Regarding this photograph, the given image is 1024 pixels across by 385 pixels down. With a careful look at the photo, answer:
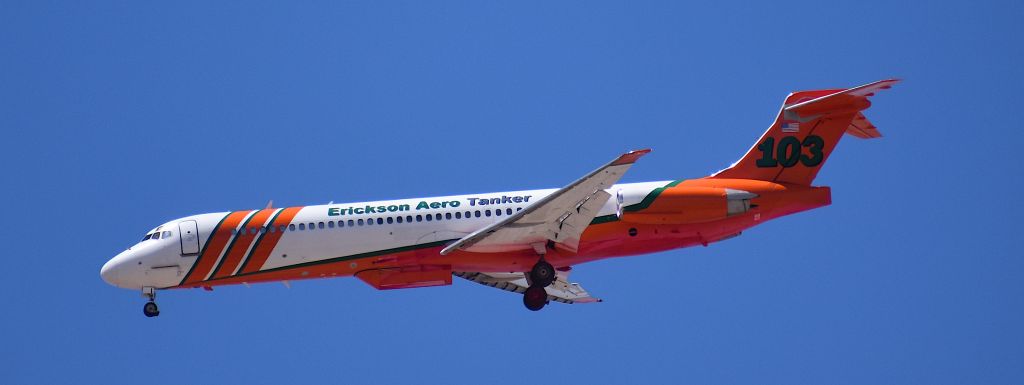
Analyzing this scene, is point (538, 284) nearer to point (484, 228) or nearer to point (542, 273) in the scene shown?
point (542, 273)

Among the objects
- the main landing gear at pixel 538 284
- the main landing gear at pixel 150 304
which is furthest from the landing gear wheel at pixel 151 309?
the main landing gear at pixel 538 284

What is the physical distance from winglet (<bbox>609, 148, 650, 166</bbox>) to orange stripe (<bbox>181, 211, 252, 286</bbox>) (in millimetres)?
11277

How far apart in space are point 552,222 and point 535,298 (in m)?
2.90

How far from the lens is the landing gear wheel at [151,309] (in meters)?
46.9

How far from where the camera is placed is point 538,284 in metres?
46.3

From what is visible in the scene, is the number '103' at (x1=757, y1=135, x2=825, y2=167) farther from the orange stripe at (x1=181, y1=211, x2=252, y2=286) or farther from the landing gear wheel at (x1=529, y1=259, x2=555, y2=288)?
the orange stripe at (x1=181, y1=211, x2=252, y2=286)

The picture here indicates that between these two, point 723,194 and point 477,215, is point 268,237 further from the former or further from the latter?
point 723,194

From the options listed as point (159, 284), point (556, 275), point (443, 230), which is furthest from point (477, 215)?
point (159, 284)

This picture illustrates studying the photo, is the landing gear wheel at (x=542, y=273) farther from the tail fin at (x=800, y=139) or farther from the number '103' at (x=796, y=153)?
the number '103' at (x=796, y=153)

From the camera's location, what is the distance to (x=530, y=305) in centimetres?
4684

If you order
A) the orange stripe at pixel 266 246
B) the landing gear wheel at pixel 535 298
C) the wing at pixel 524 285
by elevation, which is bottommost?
the landing gear wheel at pixel 535 298

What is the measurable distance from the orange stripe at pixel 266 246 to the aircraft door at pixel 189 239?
144cm

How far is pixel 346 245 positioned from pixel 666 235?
28.2 ft

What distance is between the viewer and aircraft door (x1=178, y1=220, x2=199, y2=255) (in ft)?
152
